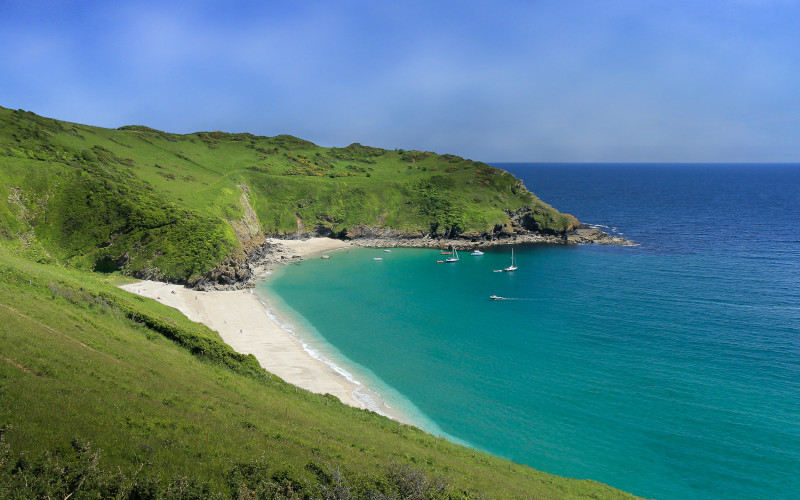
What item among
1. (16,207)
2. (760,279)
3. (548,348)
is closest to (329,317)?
(548,348)

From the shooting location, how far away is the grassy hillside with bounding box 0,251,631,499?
14.9m

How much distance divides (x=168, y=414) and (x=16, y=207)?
272 feet

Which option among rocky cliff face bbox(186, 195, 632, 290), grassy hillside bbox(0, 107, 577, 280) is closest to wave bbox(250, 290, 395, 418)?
grassy hillside bbox(0, 107, 577, 280)

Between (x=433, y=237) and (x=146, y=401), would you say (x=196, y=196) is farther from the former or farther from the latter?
(x=146, y=401)

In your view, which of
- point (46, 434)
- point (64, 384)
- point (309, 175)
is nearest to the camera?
point (46, 434)

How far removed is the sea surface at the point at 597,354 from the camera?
36094 mm

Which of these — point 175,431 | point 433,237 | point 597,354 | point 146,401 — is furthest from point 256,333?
point 433,237

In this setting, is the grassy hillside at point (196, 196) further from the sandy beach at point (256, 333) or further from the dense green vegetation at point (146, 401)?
the sandy beach at point (256, 333)

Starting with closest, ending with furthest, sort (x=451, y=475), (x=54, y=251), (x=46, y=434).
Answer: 1. (x=46, y=434)
2. (x=451, y=475)
3. (x=54, y=251)

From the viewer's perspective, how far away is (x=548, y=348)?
2244 inches

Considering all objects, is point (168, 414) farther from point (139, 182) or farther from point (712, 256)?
point (712, 256)

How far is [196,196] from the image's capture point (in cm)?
10400

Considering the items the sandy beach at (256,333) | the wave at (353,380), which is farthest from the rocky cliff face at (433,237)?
the wave at (353,380)

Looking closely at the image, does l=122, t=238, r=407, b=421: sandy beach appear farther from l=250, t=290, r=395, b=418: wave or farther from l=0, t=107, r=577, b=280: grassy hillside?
l=0, t=107, r=577, b=280: grassy hillside
